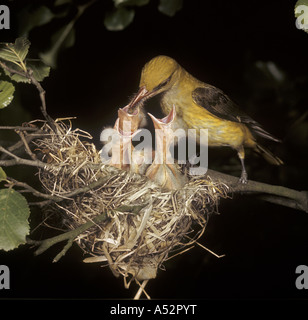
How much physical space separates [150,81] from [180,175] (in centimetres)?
36

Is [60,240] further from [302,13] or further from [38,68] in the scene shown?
[302,13]

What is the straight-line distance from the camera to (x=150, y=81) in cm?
179

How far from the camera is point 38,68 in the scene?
161 cm

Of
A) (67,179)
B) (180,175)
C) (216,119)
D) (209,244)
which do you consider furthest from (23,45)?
(209,244)

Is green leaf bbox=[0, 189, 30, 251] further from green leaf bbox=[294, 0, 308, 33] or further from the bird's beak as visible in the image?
green leaf bbox=[294, 0, 308, 33]

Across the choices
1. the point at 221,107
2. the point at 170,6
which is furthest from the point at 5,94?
the point at 221,107

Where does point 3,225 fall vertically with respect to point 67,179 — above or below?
below

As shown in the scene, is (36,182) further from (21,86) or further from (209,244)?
(209,244)

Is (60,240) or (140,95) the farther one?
(140,95)

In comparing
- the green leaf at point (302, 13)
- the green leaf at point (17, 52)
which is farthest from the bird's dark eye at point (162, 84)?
the green leaf at point (302, 13)

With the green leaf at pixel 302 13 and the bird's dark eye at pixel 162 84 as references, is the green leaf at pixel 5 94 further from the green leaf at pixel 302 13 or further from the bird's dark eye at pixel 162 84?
the green leaf at pixel 302 13

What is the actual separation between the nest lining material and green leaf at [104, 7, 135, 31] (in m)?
0.40

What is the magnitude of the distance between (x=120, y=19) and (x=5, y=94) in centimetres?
51

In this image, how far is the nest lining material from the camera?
154cm
